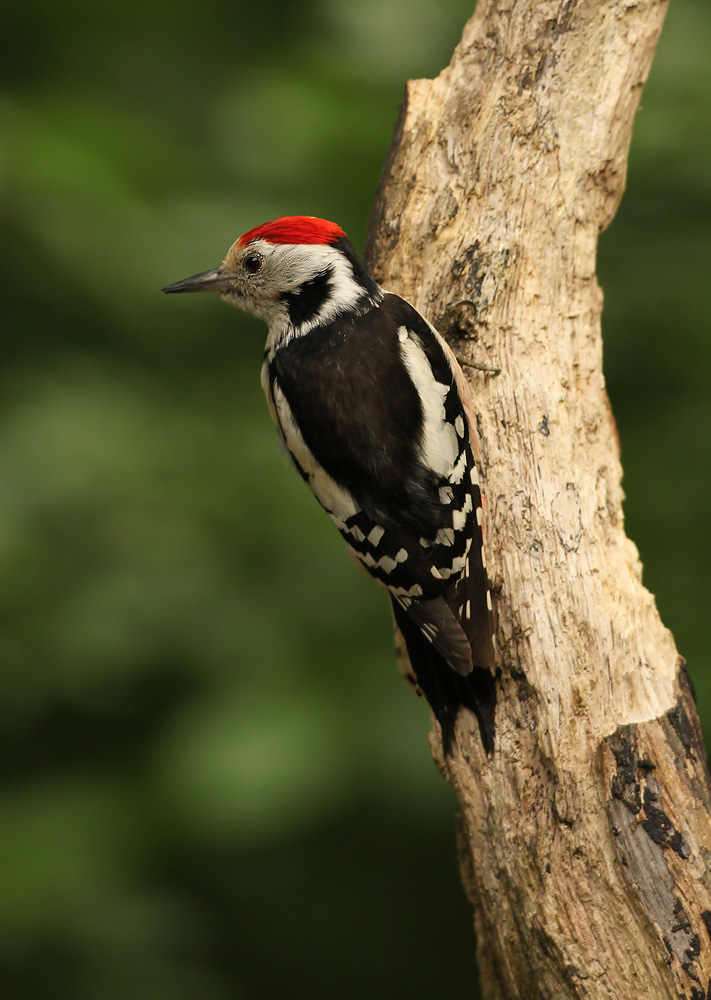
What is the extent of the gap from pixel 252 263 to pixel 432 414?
672mm

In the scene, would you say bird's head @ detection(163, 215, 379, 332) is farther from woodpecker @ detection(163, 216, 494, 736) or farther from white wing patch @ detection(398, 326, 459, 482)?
A: white wing patch @ detection(398, 326, 459, 482)

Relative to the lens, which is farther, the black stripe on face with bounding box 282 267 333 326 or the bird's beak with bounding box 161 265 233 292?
the bird's beak with bounding box 161 265 233 292

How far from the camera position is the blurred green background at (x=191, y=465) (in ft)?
8.33

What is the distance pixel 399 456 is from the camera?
6.62 ft

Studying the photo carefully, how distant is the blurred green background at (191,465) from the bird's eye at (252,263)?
35 centimetres

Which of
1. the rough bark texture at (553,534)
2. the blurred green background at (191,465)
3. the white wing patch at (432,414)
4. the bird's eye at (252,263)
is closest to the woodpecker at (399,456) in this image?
the white wing patch at (432,414)

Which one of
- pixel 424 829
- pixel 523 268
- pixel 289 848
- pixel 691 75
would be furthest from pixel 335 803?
pixel 691 75

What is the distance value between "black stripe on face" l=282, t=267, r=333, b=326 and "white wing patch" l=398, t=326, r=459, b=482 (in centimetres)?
27

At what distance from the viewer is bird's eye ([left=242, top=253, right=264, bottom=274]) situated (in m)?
2.36

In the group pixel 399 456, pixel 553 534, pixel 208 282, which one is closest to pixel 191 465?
pixel 208 282

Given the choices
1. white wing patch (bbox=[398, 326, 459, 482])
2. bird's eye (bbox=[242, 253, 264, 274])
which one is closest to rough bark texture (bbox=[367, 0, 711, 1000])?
Answer: white wing patch (bbox=[398, 326, 459, 482])

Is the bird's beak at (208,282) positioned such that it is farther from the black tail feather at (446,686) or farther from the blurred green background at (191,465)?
the black tail feather at (446,686)

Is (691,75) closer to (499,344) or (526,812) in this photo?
(499,344)

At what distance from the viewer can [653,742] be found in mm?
1793
